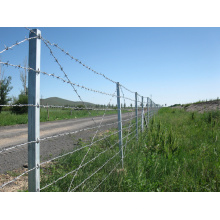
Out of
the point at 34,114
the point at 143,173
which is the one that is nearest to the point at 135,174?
the point at 143,173

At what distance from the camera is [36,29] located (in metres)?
1.67

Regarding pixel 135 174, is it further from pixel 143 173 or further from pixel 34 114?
pixel 34 114

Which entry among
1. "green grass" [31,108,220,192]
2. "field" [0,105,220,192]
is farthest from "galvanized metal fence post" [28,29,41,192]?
"green grass" [31,108,220,192]

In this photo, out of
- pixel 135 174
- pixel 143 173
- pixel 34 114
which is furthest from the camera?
pixel 143 173

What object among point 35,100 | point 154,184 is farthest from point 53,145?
point 35,100

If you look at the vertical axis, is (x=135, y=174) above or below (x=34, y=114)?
below

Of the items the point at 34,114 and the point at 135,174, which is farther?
the point at 135,174

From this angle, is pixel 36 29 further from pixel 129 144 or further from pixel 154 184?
pixel 129 144

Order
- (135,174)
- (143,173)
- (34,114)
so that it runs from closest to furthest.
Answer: (34,114)
(135,174)
(143,173)

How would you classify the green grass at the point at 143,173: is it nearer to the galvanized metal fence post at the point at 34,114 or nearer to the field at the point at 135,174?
the field at the point at 135,174

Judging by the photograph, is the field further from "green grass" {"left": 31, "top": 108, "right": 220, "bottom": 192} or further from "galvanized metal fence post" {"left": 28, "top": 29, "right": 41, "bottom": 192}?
"galvanized metal fence post" {"left": 28, "top": 29, "right": 41, "bottom": 192}

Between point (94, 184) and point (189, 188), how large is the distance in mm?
1433

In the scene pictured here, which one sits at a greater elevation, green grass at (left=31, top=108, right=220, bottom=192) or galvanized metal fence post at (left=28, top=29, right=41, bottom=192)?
galvanized metal fence post at (left=28, top=29, right=41, bottom=192)

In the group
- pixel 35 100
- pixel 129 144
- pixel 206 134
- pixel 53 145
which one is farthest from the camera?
pixel 206 134
